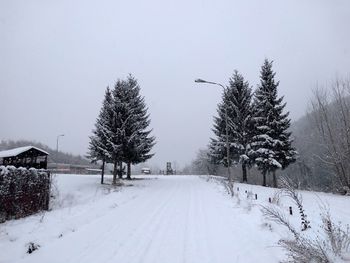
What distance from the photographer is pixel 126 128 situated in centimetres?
3070

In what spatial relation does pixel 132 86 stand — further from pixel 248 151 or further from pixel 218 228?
pixel 218 228

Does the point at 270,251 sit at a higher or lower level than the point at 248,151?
lower

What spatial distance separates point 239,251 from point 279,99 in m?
27.8

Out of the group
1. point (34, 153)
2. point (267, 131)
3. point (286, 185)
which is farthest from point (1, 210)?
point (267, 131)

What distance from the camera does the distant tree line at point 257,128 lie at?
3095cm

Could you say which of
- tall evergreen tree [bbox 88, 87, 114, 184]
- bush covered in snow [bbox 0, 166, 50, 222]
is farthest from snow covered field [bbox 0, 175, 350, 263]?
tall evergreen tree [bbox 88, 87, 114, 184]

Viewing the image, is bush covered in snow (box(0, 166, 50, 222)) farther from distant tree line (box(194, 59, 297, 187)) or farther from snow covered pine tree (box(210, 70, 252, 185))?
snow covered pine tree (box(210, 70, 252, 185))

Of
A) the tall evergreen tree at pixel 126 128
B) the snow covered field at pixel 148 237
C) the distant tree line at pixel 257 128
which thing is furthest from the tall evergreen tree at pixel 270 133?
the snow covered field at pixel 148 237

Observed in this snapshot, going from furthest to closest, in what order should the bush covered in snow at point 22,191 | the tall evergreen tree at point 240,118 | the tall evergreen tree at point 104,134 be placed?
the tall evergreen tree at point 240,118 → the tall evergreen tree at point 104,134 → the bush covered in snow at point 22,191

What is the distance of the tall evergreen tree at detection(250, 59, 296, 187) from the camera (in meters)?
30.7

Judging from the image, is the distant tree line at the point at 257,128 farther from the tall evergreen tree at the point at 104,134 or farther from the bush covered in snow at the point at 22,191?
the bush covered in snow at the point at 22,191

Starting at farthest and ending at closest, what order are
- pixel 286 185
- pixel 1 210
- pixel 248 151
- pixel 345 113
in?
pixel 248 151, pixel 345 113, pixel 1 210, pixel 286 185

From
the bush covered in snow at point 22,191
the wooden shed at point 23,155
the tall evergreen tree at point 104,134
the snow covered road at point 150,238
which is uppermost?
the tall evergreen tree at point 104,134

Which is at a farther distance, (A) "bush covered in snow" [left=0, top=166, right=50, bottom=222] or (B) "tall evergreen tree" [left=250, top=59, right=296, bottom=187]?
(B) "tall evergreen tree" [left=250, top=59, right=296, bottom=187]
